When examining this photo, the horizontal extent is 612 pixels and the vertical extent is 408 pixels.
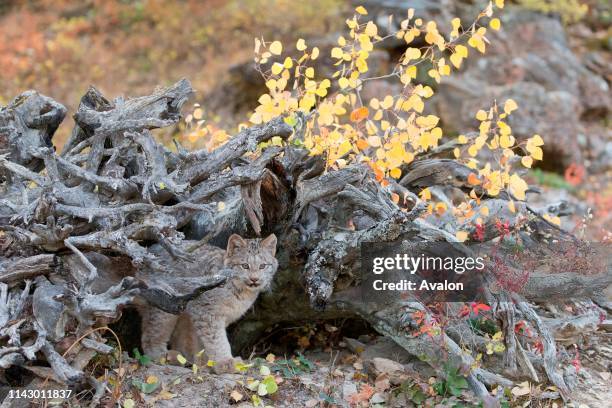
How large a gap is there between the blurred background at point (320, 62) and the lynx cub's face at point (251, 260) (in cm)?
857

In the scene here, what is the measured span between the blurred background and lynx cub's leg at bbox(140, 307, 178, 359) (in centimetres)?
857

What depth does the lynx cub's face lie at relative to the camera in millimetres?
6422

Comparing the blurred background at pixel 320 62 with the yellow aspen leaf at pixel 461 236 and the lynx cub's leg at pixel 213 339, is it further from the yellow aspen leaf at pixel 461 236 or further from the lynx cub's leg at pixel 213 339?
the lynx cub's leg at pixel 213 339

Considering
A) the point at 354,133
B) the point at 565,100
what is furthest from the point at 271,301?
the point at 565,100

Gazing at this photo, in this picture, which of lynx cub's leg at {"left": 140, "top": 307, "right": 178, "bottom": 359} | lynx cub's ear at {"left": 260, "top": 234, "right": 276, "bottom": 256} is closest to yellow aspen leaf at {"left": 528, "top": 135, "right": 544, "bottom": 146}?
lynx cub's ear at {"left": 260, "top": 234, "right": 276, "bottom": 256}

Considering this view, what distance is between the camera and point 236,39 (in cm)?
1855

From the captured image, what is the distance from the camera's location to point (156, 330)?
6488 millimetres

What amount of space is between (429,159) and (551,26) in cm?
1097

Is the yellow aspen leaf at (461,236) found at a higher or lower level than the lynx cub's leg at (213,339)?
higher

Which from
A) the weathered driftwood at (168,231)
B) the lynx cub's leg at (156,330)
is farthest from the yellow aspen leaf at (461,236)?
the lynx cub's leg at (156,330)

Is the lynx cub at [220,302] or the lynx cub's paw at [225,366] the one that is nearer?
the lynx cub's paw at [225,366]

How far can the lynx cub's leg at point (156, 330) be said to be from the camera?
6453 mm

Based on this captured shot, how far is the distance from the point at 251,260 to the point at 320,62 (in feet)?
33.2

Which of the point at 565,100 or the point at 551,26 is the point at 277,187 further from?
the point at 551,26
